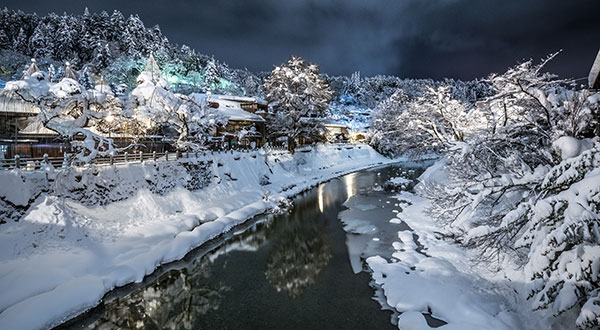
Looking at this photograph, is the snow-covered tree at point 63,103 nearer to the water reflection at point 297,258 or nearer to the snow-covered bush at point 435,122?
the water reflection at point 297,258

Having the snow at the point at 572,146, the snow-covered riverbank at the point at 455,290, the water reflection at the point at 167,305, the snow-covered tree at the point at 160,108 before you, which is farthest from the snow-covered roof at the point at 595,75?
the snow-covered tree at the point at 160,108

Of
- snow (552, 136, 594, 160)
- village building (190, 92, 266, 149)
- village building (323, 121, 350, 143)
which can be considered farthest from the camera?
village building (323, 121, 350, 143)

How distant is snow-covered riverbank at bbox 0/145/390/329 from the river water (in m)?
0.70

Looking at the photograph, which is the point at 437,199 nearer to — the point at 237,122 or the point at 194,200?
the point at 194,200

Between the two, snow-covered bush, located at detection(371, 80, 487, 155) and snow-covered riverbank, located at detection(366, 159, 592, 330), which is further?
snow-covered bush, located at detection(371, 80, 487, 155)

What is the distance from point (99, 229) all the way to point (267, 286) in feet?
27.1

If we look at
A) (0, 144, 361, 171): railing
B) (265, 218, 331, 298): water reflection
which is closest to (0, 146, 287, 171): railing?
(0, 144, 361, 171): railing

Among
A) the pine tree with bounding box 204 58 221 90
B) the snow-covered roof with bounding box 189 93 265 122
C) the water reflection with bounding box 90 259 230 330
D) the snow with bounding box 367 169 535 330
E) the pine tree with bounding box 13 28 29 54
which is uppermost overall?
the pine tree with bounding box 13 28 29 54

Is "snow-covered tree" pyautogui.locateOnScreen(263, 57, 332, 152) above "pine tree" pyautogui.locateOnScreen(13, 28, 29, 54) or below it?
below

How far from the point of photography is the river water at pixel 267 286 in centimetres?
826

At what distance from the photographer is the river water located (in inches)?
325

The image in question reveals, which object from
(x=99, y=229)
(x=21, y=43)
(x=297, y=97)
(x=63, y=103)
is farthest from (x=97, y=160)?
(x=21, y=43)

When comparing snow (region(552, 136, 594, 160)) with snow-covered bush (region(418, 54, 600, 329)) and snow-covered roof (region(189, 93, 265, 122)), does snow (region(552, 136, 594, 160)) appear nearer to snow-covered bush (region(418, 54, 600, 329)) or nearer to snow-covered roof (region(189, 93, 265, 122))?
snow-covered bush (region(418, 54, 600, 329))

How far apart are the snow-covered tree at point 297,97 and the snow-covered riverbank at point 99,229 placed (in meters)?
15.2
